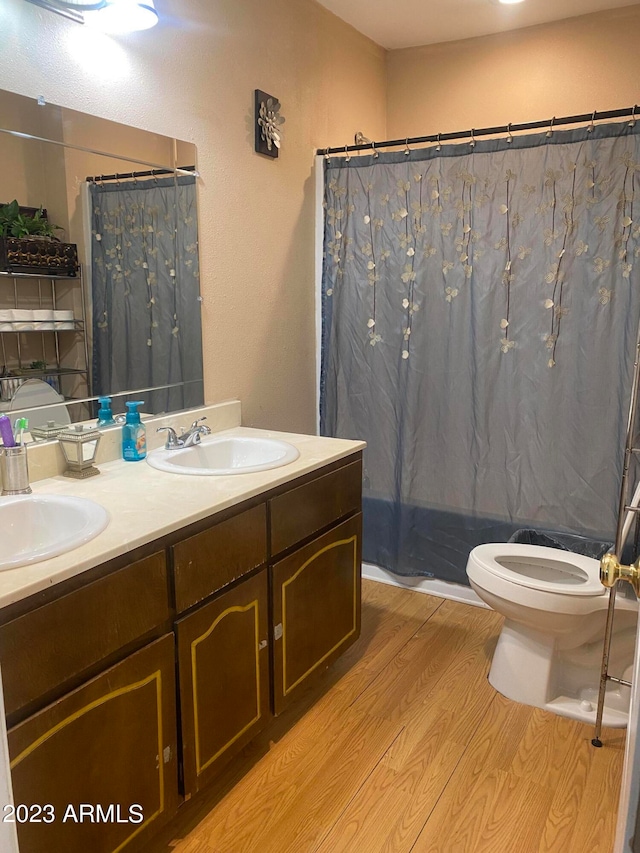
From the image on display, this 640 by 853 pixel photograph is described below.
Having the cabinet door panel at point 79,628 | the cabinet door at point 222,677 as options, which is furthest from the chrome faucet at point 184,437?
the cabinet door panel at point 79,628

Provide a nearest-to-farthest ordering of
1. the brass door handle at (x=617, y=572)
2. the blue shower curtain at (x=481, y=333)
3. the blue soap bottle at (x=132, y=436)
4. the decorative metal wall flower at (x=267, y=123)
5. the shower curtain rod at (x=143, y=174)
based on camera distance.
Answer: the brass door handle at (x=617, y=572), the shower curtain rod at (x=143, y=174), the blue soap bottle at (x=132, y=436), the blue shower curtain at (x=481, y=333), the decorative metal wall flower at (x=267, y=123)

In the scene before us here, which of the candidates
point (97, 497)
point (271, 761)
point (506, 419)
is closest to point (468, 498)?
point (506, 419)

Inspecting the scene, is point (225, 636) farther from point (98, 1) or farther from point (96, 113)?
point (98, 1)

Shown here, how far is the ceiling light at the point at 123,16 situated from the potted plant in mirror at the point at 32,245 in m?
0.56

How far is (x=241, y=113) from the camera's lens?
7.89ft

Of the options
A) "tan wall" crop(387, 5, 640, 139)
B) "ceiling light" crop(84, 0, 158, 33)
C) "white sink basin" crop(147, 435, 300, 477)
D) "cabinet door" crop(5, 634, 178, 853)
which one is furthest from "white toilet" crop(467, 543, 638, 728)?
"tan wall" crop(387, 5, 640, 139)

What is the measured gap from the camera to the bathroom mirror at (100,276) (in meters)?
1.71

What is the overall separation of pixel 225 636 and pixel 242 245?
1493mm

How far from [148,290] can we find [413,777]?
1681 millimetres

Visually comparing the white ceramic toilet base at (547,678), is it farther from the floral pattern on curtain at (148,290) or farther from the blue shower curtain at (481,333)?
the floral pattern on curtain at (148,290)

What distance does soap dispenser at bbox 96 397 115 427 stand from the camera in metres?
1.97

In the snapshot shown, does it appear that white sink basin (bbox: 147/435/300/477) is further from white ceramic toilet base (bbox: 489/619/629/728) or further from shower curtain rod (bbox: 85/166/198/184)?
white ceramic toilet base (bbox: 489/619/629/728)

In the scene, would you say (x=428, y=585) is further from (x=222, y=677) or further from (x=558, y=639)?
(x=222, y=677)

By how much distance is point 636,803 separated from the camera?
0.57 metres
